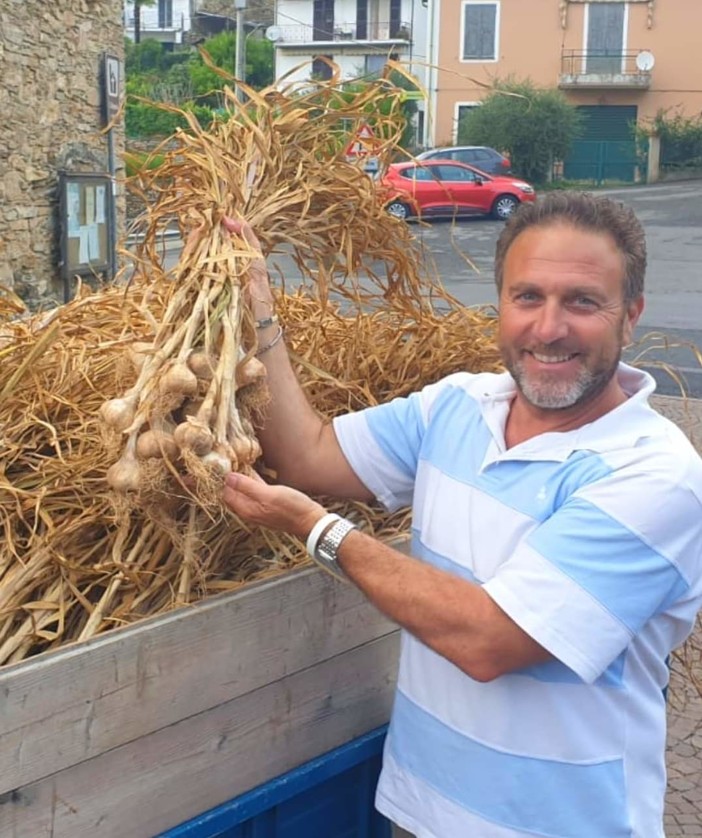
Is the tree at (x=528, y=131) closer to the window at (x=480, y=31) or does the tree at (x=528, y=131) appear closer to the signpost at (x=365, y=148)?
the window at (x=480, y=31)

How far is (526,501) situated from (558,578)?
0.56 feet

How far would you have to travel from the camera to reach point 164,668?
5.47ft

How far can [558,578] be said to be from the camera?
1.63 m

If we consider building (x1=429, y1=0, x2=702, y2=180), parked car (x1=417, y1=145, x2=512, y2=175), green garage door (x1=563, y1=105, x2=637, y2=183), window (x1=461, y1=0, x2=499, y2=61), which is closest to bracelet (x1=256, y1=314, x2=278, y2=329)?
parked car (x1=417, y1=145, x2=512, y2=175)

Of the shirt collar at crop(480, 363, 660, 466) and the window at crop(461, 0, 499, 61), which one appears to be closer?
the shirt collar at crop(480, 363, 660, 466)

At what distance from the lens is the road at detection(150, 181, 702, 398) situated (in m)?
8.14

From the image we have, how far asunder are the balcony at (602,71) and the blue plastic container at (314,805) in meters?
38.8

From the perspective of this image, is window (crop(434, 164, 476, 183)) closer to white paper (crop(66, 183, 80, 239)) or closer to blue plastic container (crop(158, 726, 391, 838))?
white paper (crop(66, 183, 80, 239))

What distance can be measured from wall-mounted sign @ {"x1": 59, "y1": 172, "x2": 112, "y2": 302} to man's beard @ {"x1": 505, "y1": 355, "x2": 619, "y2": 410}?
801 cm

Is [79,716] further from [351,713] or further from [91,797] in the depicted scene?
[351,713]

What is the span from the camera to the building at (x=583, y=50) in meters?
37.7

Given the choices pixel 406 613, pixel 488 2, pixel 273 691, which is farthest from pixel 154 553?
pixel 488 2

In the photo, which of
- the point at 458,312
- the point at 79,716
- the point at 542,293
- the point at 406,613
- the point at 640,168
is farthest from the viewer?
the point at 640,168

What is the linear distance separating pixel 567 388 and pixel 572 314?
0.40 feet
